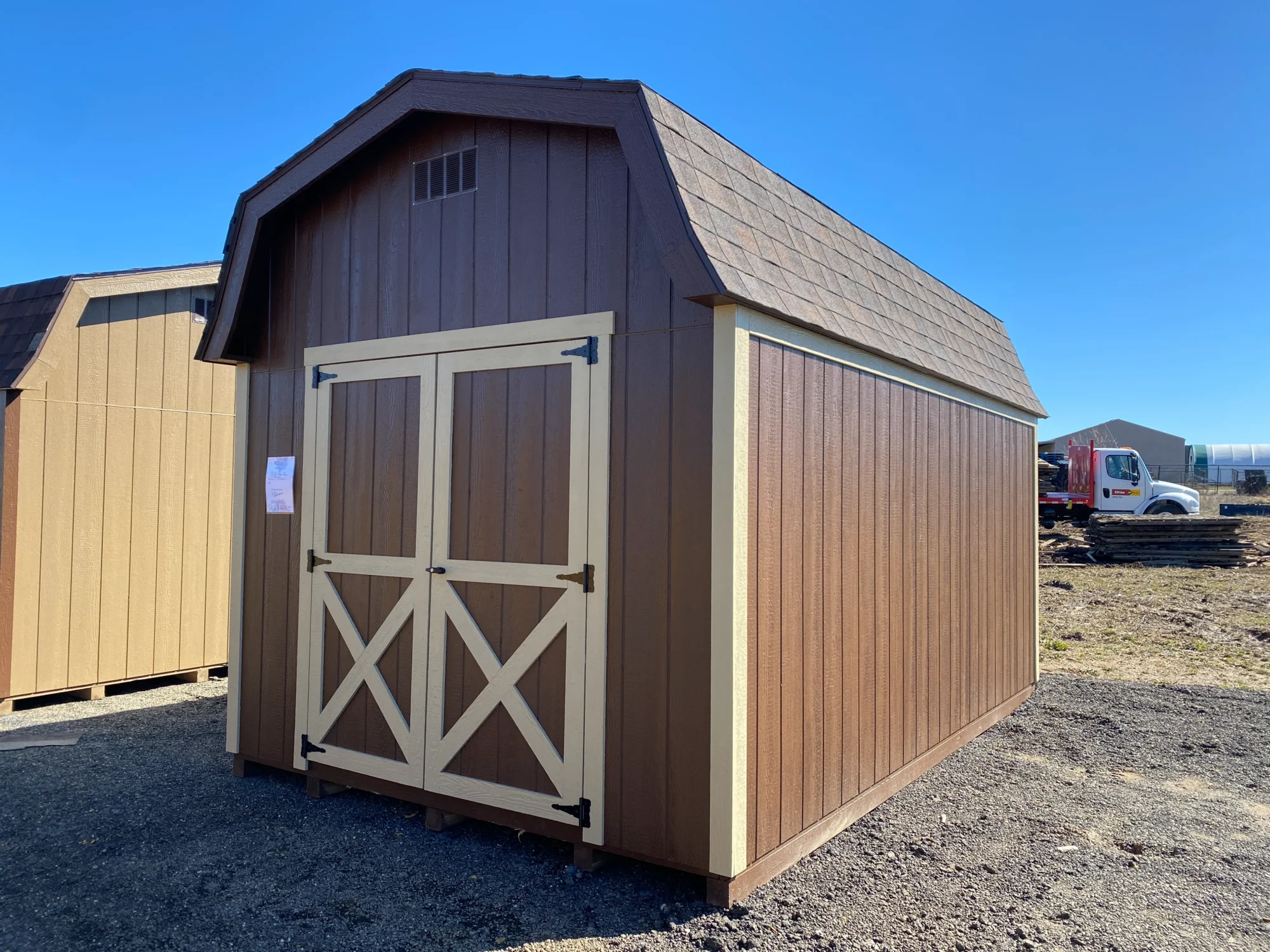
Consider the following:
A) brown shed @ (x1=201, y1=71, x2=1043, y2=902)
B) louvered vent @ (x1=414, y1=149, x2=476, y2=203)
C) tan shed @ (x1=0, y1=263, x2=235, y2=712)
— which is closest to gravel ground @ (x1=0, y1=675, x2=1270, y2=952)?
brown shed @ (x1=201, y1=71, x2=1043, y2=902)

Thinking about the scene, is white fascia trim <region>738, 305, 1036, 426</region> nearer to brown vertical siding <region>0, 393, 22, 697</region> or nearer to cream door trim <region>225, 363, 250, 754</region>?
cream door trim <region>225, 363, 250, 754</region>

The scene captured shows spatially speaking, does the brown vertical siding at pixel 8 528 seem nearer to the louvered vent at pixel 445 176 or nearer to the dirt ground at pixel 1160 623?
the louvered vent at pixel 445 176

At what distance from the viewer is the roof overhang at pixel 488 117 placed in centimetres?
341

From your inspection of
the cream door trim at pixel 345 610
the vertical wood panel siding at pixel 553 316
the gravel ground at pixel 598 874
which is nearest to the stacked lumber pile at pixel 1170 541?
the gravel ground at pixel 598 874

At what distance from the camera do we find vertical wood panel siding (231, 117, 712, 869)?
349 centimetres

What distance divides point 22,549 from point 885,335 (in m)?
6.13

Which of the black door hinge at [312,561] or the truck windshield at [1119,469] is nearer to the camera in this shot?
the black door hinge at [312,561]

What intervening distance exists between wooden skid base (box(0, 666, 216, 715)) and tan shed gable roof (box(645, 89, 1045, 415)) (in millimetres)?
6142

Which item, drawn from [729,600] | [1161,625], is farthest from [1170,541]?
[729,600]


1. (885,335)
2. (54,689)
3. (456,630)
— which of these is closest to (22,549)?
(54,689)

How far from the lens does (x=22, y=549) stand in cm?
641

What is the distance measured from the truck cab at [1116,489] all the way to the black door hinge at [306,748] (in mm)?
19311

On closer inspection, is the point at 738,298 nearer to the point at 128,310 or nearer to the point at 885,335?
the point at 885,335

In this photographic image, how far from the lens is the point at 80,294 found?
6.67 meters
